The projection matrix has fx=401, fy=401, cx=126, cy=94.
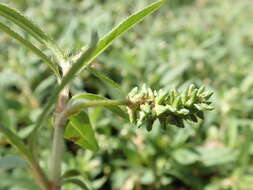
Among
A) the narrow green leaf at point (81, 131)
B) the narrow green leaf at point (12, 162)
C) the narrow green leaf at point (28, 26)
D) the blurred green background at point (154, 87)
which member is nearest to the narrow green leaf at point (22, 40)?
the narrow green leaf at point (28, 26)

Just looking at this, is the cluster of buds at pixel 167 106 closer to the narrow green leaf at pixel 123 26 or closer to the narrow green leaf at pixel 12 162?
the narrow green leaf at pixel 123 26

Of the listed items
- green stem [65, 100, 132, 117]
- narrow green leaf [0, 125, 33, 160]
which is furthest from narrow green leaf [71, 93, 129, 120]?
narrow green leaf [0, 125, 33, 160]

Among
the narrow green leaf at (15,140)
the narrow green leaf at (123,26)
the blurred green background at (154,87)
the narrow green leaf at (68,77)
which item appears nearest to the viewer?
the narrow green leaf at (68,77)

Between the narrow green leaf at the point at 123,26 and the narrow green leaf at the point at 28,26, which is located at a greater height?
the narrow green leaf at the point at 28,26

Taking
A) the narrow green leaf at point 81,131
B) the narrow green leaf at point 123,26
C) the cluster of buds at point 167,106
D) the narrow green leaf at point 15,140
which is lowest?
the cluster of buds at point 167,106

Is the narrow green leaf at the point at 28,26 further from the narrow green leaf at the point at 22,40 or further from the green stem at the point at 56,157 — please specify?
the green stem at the point at 56,157

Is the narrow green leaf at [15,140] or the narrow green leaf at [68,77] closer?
the narrow green leaf at [68,77]

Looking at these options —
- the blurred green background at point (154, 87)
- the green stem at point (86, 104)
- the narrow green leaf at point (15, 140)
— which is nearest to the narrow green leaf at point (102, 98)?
the green stem at point (86, 104)

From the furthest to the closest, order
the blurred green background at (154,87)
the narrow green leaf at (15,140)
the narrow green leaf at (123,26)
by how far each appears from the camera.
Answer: the blurred green background at (154,87) < the narrow green leaf at (123,26) < the narrow green leaf at (15,140)
